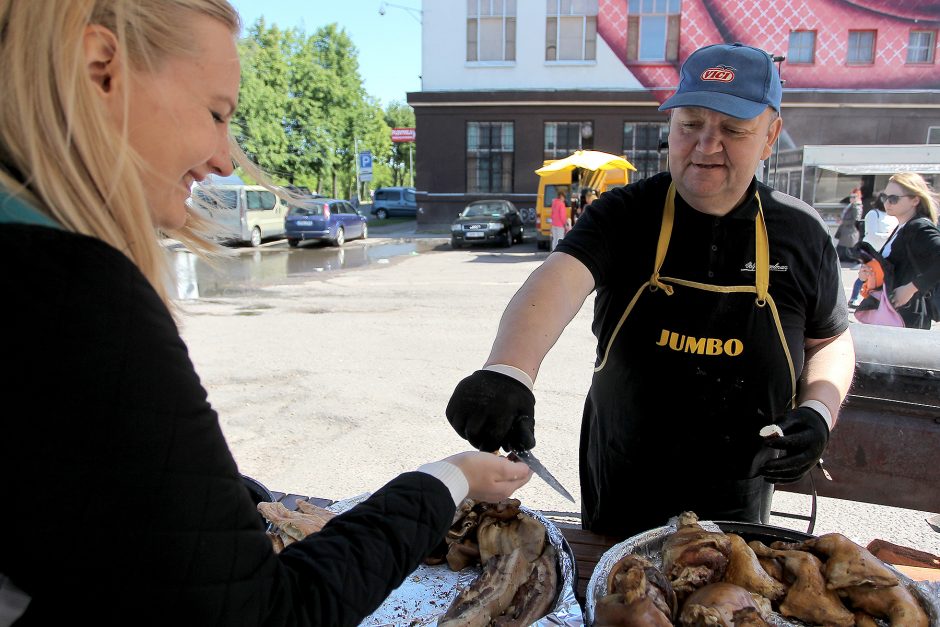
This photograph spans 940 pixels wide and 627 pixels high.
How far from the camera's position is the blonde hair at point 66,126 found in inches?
32.0

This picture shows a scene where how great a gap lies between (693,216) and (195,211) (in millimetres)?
1510

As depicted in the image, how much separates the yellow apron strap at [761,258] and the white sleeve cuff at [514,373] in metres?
0.82

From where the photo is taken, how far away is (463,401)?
159 cm

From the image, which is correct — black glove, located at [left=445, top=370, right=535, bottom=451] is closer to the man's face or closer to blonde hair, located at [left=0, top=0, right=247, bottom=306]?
blonde hair, located at [left=0, top=0, right=247, bottom=306]

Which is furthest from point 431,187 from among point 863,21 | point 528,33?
point 863,21

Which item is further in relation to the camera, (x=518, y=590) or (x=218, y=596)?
(x=518, y=590)

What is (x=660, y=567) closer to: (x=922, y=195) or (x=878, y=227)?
(x=922, y=195)

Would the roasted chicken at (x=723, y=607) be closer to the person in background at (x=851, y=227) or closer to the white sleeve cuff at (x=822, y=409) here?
the white sleeve cuff at (x=822, y=409)

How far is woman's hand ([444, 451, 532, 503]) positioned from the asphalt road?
23.9 inches

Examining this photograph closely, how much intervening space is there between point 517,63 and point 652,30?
18.2ft

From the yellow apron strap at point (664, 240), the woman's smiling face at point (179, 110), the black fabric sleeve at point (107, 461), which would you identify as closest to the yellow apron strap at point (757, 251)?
the yellow apron strap at point (664, 240)

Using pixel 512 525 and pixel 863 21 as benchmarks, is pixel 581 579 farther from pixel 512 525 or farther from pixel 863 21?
pixel 863 21

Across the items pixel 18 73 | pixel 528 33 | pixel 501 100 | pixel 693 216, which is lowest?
pixel 693 216

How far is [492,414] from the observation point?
1564mm
